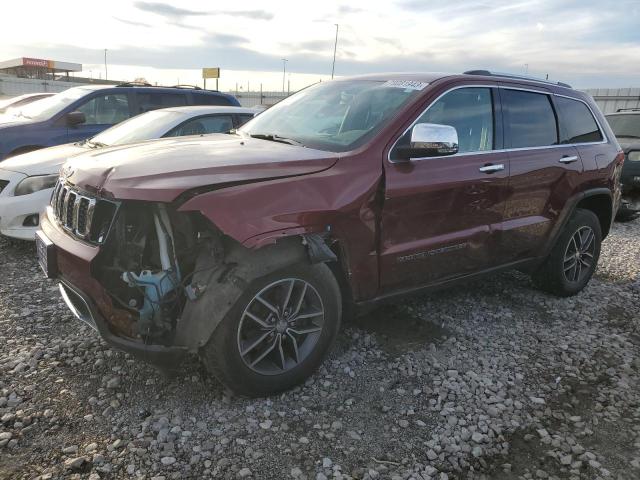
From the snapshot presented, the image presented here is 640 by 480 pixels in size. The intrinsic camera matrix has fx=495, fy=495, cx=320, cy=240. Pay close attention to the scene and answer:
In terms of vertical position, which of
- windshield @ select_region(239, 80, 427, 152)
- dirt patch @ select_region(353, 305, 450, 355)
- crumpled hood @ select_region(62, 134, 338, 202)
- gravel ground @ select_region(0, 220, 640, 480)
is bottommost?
gravel ground @ select_region(0, 220, 640, 480)

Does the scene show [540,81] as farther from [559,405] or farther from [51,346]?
[51,346]

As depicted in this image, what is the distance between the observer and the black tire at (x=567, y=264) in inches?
177

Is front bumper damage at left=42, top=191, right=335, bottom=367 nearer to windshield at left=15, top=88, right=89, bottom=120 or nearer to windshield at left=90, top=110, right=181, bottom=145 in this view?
windshield at left=90, top=110, right=181, bottom=145

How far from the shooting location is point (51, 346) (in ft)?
10.8

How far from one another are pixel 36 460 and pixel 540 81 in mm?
4464

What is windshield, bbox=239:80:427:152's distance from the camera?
3.19 m

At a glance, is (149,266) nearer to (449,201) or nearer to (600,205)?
(449,201)

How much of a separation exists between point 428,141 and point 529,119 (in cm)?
159

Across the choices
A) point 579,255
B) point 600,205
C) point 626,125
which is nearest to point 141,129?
point 579,255

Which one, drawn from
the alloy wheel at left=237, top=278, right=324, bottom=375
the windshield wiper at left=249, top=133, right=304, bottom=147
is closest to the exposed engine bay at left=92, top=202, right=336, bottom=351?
the alloy wheel at left=237, top=278, right=324, bottom=375

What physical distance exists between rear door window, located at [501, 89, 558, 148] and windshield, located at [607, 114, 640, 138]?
6.52m

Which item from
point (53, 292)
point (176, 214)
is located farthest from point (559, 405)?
point (53, 292)

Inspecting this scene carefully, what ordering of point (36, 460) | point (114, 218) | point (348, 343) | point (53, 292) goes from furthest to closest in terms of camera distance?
point (53, 292) → point (348, 343) → point (114, 218) → point (36, 460)

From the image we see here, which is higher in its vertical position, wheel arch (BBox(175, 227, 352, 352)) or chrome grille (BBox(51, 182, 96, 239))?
chrome grille (BBox(51, 182, 96, 239))
